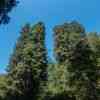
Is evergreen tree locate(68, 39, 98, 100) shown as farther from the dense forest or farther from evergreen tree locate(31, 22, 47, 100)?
evergreen tree locate(31, 22, 47, 100)

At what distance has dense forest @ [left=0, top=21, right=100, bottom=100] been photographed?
46.2 m

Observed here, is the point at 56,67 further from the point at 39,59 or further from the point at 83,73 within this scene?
the point at 83,73

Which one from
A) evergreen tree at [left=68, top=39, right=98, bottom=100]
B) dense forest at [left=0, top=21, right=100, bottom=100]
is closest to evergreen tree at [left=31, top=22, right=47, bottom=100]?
dense forest at [left=0, top=21, right=100, bottom=100]

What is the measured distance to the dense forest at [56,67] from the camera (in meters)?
46.2

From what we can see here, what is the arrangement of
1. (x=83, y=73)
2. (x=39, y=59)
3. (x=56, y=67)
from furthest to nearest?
(x=39, y=59), (x=56, y=67), (x=83, y=73)

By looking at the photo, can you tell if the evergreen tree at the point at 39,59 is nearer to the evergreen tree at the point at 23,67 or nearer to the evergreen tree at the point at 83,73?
the evergreen tree at the point at 23,67

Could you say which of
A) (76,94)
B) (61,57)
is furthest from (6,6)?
(61,57)

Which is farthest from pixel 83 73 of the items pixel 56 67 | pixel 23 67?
pixel 23 67

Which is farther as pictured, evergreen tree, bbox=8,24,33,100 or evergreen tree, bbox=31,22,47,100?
evergreen tree, bbox=31,22,47,100

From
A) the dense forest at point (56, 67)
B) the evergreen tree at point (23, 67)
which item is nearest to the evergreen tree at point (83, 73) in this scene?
the dense forest at point (56, 67)

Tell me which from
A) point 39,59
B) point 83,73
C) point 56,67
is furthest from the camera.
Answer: point 39,59

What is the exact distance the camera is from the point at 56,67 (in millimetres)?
51188

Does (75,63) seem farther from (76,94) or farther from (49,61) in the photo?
(49,61)

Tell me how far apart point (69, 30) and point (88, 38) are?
290 centimetres
